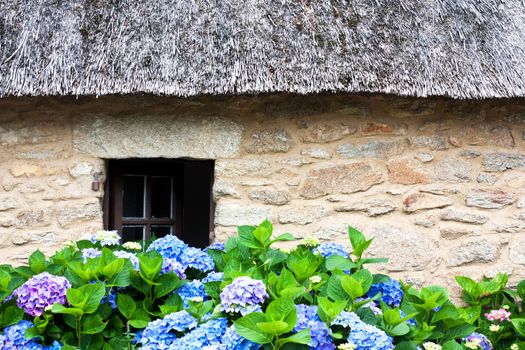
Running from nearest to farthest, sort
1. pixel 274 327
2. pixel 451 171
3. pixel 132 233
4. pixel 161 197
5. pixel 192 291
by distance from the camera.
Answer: pixel 274 327
pixel 192 291
pixel 451 171
pixel 132 233
pixel 161 197

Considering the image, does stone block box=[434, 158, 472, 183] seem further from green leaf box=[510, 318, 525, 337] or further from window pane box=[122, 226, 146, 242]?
window pane box=[122, 226, 146, 242]

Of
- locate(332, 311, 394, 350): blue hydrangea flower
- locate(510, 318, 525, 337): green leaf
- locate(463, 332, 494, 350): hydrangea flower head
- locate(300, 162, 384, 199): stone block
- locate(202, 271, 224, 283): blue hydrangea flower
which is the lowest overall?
locate(510, 318, 525, 337): green leaf

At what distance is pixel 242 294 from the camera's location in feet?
6.04

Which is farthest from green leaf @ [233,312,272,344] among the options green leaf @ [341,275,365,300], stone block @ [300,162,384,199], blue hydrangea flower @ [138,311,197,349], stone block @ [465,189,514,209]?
stone block @ [465,189,514,209]

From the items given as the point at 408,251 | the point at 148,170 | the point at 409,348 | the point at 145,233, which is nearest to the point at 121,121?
the point at 148,170

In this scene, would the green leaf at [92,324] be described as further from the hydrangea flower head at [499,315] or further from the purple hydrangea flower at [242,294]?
the hydrangea flower head at [499,315]

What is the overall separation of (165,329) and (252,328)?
287mm

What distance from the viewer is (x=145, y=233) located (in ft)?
12.6

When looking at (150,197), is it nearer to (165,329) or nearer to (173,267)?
(173,267)

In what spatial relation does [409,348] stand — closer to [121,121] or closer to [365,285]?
[365,285]

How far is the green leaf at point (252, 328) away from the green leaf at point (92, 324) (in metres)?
0.46

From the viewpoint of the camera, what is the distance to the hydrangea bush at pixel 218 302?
1799 millimetres

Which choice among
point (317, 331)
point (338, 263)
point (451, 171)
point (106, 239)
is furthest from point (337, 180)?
point (317, 331)

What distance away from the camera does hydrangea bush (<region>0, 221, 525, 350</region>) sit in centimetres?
180
